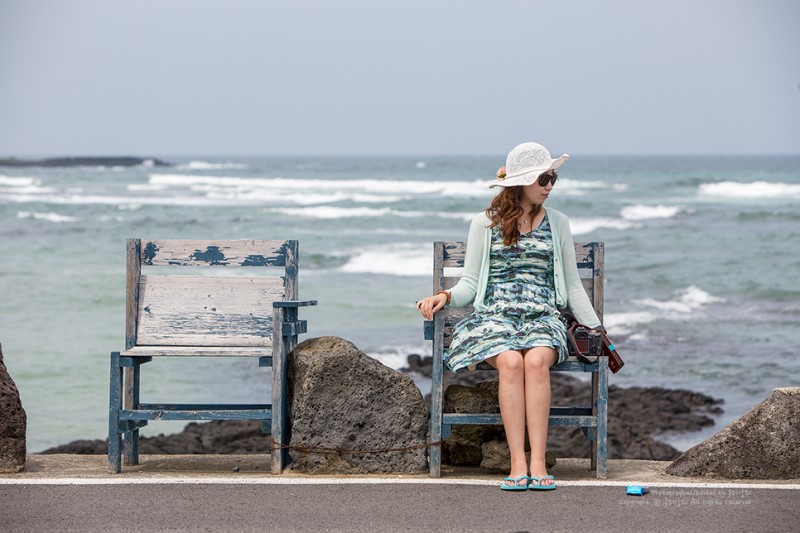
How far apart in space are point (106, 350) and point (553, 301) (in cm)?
893

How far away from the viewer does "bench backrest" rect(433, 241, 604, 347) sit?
610cm

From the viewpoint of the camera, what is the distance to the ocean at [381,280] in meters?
12.4

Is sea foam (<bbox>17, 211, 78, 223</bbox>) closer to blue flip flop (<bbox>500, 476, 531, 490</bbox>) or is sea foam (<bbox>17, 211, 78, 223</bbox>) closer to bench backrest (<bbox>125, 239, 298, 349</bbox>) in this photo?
bench backrest (<bbox>125, 239, 298, 349</bbox>)

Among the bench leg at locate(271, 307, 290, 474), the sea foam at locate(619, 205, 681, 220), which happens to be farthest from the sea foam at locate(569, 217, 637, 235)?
the bench leg at locate(271, 307, 290, 474)

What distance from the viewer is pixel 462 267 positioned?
20.4ft

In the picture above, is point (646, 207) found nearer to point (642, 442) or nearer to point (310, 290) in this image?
point (310, 290)

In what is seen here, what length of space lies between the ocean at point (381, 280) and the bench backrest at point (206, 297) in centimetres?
424

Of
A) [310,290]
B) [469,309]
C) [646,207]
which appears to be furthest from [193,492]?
[646,207]

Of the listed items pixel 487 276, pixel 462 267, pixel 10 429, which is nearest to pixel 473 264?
pixel 487 276

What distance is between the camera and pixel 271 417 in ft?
20.0

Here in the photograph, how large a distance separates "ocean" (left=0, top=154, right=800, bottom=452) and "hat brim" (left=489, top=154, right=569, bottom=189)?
544 cm

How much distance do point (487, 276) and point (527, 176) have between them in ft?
1.84

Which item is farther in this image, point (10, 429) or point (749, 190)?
point (749, 190)

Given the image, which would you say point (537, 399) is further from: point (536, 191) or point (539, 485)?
point (536, 191)
